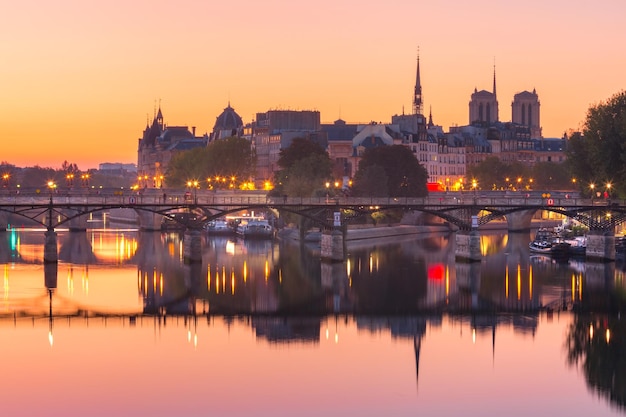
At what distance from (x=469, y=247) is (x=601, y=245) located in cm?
976

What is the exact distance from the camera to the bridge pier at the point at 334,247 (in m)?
100

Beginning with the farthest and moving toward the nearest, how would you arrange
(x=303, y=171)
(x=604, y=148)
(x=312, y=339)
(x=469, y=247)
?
(x=303, y=171) < (x=604, y=148) < (x=469, y=247) < (x=312, y=339)

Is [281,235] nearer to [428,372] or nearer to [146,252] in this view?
[146,252]

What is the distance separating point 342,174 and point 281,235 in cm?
6217

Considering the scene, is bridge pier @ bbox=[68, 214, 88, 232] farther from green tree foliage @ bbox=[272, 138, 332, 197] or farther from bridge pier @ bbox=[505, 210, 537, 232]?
bridge pier @ bbox=[505, 210, 537, 232]

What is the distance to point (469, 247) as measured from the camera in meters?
102

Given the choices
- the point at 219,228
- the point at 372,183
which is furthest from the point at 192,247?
the point at 219,228

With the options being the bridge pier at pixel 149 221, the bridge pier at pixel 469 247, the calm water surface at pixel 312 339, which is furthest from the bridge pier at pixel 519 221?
the calm water surface at pixel 312 339

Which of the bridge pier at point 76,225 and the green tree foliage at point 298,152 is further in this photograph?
the green tree foliage at point 298,152

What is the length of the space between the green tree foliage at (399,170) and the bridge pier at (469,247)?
44.6 metres

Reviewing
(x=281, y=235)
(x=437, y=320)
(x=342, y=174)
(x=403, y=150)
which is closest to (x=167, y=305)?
(x=437, y=320)

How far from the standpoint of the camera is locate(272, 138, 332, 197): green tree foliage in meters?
138

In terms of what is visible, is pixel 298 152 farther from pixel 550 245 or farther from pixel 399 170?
pixel 550 245

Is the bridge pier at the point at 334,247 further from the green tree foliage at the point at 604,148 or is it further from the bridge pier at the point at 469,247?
the green tree foliage at the point at 604,148
